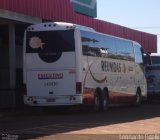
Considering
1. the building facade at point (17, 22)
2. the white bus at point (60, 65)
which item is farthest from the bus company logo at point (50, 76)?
the building facade at point (17, 22)

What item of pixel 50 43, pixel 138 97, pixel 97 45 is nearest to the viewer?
pixel 50 43

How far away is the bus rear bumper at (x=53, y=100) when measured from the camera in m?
24.7

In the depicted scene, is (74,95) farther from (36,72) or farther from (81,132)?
(81,132)

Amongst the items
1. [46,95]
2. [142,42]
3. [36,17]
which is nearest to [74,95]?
[46,95]

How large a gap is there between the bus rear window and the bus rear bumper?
187 centimetres

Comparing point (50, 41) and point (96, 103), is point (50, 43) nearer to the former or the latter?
point (50, 41)

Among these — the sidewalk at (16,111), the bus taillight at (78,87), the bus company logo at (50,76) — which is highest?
the bus company logo at (50,76)

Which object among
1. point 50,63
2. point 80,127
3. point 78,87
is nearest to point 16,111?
point 50,63

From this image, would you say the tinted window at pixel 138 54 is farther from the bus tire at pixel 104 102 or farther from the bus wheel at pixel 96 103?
the bus wheel at pixel 96 103

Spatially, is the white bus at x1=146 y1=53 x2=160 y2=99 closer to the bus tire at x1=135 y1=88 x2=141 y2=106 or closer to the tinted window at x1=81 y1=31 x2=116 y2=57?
the bus tire at x1=135 y1=88 x2=141 y2=106

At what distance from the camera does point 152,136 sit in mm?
16266

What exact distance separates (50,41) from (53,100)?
237cm

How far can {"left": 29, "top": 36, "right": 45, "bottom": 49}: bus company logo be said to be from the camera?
992 inches

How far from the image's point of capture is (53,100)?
25.0 meters
